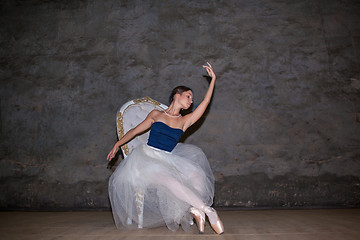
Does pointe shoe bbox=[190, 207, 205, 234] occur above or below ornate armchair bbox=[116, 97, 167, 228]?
below

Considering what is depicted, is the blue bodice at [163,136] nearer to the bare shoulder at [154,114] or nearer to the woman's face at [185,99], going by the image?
the bare shoulder at [154,114]

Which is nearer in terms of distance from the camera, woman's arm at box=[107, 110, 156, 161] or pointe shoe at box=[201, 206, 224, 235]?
pointe shoe at box=[201, 206, 224, 235]

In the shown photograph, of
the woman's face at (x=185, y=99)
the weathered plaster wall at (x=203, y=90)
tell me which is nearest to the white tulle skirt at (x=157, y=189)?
the woman's face at (x=185, y=99)

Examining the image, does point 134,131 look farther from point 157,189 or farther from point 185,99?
point 157,189

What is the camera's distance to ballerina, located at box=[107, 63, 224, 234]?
233cm

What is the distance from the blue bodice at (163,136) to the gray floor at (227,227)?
0.74 metres

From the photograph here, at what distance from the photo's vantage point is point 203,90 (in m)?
3.85

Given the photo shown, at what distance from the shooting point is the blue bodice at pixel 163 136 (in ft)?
9.10

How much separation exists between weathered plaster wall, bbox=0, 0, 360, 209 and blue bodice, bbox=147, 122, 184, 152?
0.99 m

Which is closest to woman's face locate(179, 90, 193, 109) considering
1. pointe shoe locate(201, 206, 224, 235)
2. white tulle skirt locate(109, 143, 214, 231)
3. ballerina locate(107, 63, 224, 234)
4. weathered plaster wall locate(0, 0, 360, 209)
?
ballerina locate(107, 63, 224, 234)

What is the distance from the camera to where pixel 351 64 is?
3898mm

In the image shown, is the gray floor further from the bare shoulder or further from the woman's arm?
the bare shoulder

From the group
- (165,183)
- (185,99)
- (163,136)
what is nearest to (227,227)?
(165,183)

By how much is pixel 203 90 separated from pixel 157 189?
5.80 feet
